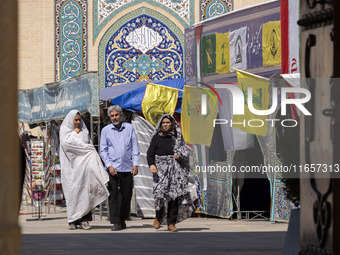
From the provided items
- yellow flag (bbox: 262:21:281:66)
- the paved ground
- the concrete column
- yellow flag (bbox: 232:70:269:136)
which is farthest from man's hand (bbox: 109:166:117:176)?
the concrete column

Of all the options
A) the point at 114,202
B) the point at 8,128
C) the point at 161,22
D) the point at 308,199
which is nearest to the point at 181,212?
the point at 114,202

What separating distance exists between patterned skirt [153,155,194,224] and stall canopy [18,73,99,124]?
2249 mm

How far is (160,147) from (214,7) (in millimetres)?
9495

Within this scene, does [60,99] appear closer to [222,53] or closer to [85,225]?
[222,53]

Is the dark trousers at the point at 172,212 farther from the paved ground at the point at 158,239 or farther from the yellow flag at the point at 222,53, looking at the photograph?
the yellow flag at the point at 222,53

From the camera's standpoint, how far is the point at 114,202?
994 centimetres

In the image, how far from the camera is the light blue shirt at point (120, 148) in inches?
392

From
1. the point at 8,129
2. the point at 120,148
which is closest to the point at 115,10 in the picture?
the point at 120,148

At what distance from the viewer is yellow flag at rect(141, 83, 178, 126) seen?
40.7ft

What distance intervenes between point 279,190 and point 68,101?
3.66 metres

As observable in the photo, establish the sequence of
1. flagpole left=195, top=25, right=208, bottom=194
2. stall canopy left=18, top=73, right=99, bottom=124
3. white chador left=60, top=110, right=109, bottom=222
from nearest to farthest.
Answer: white chador left=60, top=110, right=109, bottom=222
stall canopy left=18, top=73, right=99, bottom=124
flagpole left=195, top=25, right=208, bottom=194

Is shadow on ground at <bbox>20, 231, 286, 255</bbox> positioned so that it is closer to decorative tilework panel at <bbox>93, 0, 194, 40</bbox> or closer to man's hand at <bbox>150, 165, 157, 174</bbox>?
man's hand at <bbox>150, 165, 157, 174</bbox>

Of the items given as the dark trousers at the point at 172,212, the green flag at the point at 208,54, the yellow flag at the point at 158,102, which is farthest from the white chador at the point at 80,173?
the green flag at the point at 208,54

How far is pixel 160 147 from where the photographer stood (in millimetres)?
9719
